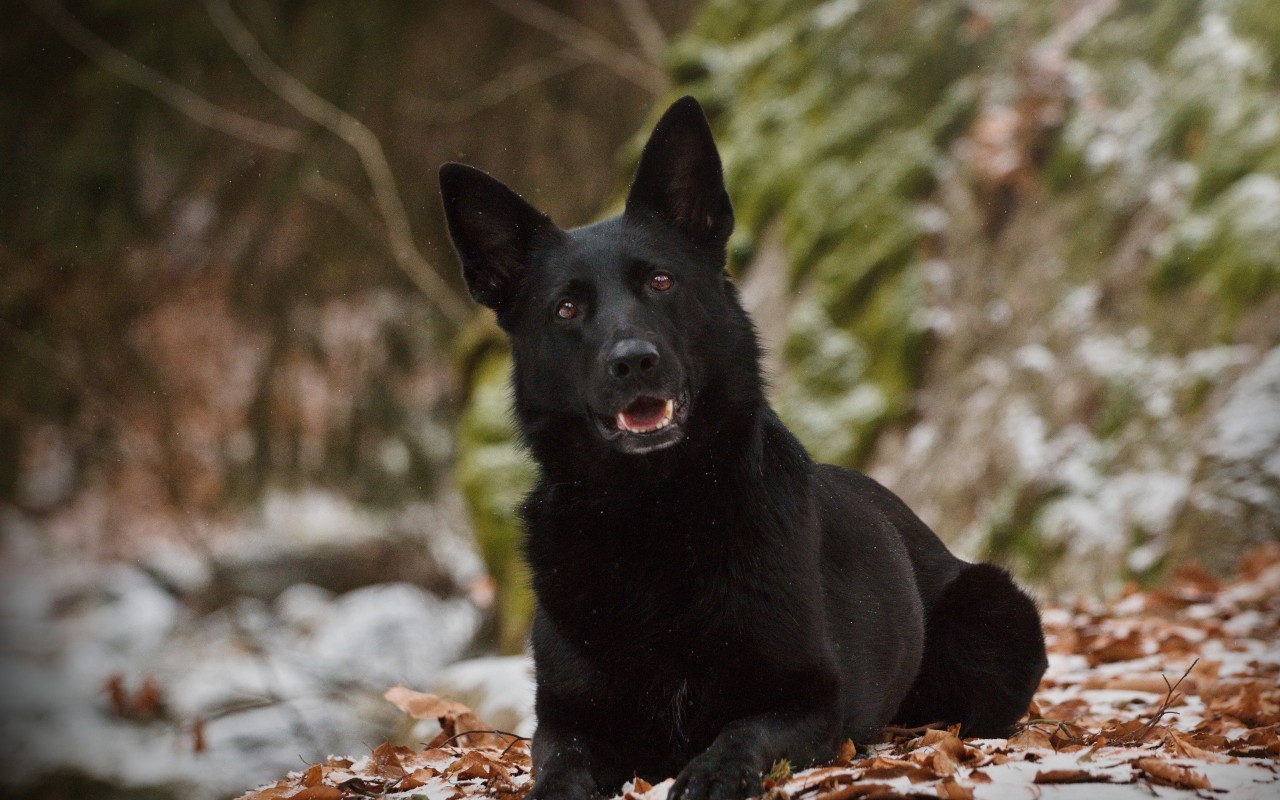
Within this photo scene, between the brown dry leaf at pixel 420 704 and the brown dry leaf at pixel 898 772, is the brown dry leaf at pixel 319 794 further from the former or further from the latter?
the brown dry leaf at pixel 898 772

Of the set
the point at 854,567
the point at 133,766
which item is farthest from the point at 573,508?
the point at 133,766

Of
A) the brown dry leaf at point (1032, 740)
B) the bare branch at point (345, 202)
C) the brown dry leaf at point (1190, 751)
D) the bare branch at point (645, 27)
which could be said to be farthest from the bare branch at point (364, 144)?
the brown dry leaf at point (1190, 751)

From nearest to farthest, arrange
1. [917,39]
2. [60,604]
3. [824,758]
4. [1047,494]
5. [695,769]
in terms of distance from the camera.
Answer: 1. [695,769]
2. [824,758]
3. [1047,494]
4. [917,39]
5. [60,604]

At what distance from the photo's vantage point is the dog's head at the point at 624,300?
2549 mm

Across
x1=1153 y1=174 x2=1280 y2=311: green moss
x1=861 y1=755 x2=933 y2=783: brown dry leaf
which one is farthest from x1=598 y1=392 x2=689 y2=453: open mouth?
x1=1153 y1=174 x2=1280 y2=311: green moss

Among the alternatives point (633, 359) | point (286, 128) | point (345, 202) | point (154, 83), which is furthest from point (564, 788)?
point (154, 83)

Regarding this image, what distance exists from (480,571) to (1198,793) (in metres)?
8.65

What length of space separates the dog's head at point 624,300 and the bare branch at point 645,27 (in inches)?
373

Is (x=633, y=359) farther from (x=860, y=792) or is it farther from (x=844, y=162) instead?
(x=844, y=162)

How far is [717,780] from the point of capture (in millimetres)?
2113

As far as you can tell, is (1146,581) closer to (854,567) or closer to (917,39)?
(854,567)

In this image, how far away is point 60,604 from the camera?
10180 mm

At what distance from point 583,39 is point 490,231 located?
9.73 m

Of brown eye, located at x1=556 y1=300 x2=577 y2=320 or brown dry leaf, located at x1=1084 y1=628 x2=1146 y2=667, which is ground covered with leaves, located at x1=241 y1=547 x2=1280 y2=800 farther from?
brown eye, located at x1=556 y1=300 x2=577 y2=320
